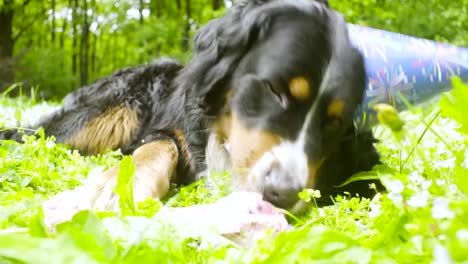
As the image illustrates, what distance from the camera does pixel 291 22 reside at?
2.64 m

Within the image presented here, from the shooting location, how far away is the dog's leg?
1954 millimetres

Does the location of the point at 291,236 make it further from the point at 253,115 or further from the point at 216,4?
the point at 216,4

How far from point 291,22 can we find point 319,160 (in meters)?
0.85

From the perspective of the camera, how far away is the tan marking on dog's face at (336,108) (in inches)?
90.4

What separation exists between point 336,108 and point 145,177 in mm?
985

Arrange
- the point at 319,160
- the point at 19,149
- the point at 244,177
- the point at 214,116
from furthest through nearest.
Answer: the point at 214,116 < the point at 19,149 < the point at 319,160 < the point at 244,177

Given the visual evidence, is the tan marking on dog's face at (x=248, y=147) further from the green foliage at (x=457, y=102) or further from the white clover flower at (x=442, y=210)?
the white clover flower at (x=442, y=210)

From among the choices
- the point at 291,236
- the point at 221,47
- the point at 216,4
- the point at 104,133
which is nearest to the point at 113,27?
the point at 216,4

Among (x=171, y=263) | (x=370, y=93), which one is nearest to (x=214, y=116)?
(x=370, y=93)

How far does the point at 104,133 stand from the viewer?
10.8ft

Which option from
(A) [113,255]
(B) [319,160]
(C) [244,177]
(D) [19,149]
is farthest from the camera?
(D) [19,149]

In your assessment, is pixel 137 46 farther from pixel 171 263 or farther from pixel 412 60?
pixel 171 263

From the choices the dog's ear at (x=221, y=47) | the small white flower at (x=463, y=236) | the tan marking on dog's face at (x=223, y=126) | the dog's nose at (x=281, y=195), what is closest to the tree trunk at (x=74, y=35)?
the dog's ear at (x=221, y=47)

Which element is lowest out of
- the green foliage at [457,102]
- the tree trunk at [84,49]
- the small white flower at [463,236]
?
the tree trunk at [84,49]
